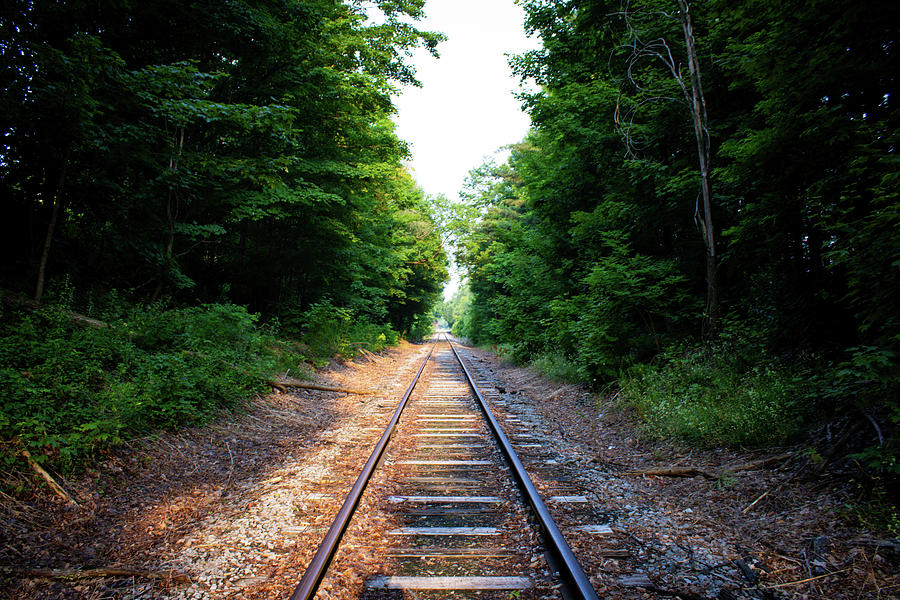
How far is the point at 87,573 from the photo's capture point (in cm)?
258

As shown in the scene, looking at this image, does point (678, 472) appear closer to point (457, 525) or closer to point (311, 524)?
point (457, 525)

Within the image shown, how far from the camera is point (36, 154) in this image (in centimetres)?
617

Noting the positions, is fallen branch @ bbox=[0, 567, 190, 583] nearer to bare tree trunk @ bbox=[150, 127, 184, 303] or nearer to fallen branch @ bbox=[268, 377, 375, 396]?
fallen branch @ bbox=[268, 377, 375, 396]

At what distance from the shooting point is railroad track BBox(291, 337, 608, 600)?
2637 millimetres

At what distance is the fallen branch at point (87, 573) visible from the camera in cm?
253

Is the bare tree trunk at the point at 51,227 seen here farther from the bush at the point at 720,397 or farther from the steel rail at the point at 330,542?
the bush at the point at 720,397

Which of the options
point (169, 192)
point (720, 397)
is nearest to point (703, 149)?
point (720, 397)

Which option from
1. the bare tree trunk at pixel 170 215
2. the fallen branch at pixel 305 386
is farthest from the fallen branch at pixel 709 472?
the bare tree trunk at pixel 170 215

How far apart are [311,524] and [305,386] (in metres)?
5.45


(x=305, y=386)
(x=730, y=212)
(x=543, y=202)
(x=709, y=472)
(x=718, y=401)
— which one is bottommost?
(x=305, y=386)

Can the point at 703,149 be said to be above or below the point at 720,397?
above

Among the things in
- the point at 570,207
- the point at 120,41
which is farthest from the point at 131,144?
the point at 570,207

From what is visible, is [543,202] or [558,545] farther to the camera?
[543,202]

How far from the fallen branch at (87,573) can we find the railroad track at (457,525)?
0.99 m
